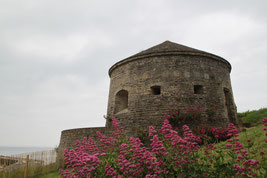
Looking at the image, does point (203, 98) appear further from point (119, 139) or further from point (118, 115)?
point (119, 139)

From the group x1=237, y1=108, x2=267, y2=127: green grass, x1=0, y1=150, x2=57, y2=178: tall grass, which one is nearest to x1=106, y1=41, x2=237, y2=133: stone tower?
x1=237, y1=108, x2=267, y2=127: green grass

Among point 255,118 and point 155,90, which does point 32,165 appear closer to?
point 155,90

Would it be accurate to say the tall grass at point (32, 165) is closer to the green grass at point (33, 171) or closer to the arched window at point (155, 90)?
the green grass at point (33, 171)

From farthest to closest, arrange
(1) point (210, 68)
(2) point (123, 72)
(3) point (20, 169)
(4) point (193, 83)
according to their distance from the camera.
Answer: (2) point (123, 72) → (1) point (210, 68) → (4) point (193, 83) → (3) point (20, 169)

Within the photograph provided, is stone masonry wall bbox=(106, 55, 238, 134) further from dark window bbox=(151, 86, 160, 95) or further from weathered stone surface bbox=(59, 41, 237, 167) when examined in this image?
dark window bbox=(151, 86, 160, 95)

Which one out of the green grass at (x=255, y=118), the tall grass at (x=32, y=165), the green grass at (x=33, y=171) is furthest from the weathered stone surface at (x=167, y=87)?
the green grass at (x=255, y=118)

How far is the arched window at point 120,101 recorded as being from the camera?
10477mm

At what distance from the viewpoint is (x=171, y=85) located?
29.6 feet

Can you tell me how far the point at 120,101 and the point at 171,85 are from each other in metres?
3.19

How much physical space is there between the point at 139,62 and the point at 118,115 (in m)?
3.03

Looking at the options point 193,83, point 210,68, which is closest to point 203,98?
point 193,83

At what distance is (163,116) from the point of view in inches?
334

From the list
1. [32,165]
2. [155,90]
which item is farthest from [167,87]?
[32,165]

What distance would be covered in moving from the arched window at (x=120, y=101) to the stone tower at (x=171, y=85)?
57 millimetres
